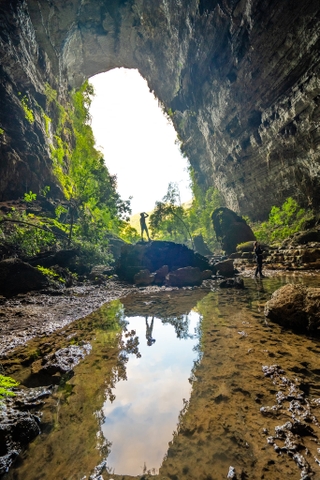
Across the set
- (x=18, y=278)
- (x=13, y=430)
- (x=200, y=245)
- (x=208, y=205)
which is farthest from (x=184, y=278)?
(x=208, y=205)

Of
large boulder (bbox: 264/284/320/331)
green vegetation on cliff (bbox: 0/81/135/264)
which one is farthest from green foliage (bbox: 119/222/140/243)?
large boulder (bbox: 264/284/320/331)

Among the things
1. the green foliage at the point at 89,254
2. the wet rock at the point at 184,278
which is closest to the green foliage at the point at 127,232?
the green foliage at the point at 89,254

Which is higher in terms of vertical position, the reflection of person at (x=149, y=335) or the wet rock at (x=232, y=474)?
the reflection of person at (x=149, y=335)

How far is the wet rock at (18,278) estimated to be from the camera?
319 inches

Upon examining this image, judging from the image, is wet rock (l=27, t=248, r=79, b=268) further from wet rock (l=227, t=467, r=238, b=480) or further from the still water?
wet rock (l=227, t=467, r=238, b=480)

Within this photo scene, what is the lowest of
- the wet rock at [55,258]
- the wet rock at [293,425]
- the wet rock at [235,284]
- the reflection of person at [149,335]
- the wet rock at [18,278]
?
the wet rock at [293,425]

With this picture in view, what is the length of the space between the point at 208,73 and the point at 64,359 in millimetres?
28914

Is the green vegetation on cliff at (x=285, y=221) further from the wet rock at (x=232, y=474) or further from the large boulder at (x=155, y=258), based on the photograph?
the wet rock at (x=232, y=474)

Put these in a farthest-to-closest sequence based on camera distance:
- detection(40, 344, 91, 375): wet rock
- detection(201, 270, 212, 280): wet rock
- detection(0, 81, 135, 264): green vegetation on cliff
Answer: detection(201, 270, 212, 280): wet rock → detection(0, 81, 135, 264): green vegetation on cliff → detection(40, 344, 91, 375): wet rock

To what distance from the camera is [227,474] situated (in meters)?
1.53

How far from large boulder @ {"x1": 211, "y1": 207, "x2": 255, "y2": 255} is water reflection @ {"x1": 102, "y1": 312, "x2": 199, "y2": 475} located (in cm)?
1880

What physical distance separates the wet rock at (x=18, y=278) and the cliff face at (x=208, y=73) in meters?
9.63

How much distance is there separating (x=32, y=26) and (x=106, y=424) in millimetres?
30630

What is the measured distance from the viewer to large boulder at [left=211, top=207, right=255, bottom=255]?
2161 centimetres
